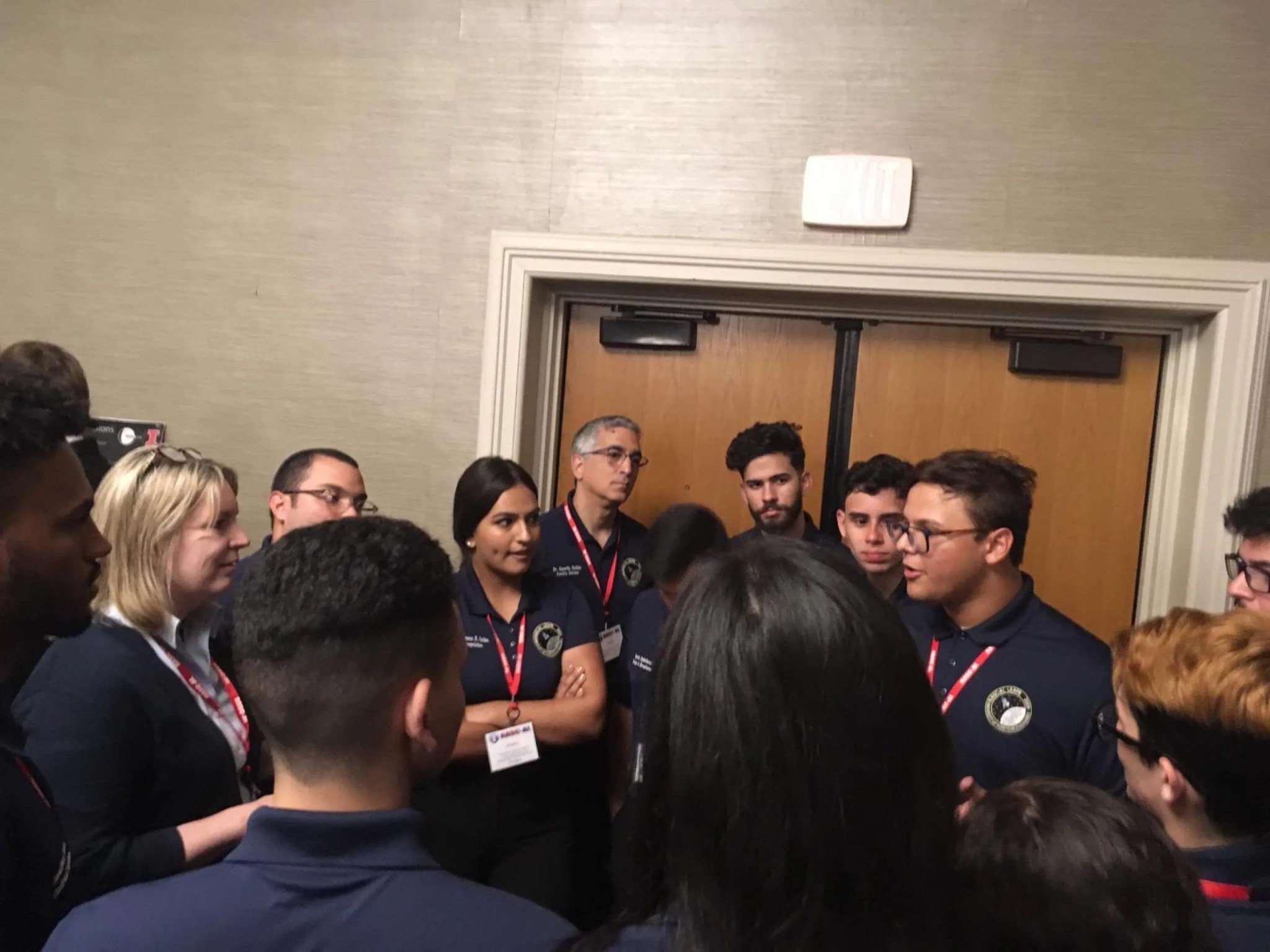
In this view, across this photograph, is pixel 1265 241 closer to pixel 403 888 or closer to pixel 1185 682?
pixel 1185 682

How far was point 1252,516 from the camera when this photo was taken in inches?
81.0

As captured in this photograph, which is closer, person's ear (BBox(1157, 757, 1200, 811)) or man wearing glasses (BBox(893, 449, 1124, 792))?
person's ear (BBox(1157, 757, 1200, 811))

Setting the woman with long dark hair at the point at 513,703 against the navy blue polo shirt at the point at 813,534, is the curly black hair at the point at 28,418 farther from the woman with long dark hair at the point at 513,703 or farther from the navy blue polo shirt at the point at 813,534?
the navy blue polo shirt at the point at 813,534

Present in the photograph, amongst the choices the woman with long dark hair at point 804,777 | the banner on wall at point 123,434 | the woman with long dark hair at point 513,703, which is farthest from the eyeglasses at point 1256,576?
the banner on wall at point 123,434

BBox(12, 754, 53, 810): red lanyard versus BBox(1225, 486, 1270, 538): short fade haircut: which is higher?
BBox(1225, 486, 1270, 538): short fade haircut

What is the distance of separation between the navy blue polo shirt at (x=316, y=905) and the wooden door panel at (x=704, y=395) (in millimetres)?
2490

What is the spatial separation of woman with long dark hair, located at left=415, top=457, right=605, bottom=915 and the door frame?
2.57 ft

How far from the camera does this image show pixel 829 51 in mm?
2832

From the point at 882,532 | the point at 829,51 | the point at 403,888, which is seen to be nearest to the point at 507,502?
the point at 882,532

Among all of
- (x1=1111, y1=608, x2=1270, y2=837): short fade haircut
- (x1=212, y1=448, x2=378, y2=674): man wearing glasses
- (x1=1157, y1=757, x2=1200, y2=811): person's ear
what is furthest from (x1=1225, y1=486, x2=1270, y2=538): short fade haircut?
(x1=212, y1=448, x2=378, y2=674): man wearing glasses

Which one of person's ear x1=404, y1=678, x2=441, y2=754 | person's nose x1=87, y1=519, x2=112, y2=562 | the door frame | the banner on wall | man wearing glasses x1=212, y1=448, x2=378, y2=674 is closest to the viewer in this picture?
person's ear x1=404, y1=678, x2=441, y2=754

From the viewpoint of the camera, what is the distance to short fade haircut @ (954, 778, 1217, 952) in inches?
32.2

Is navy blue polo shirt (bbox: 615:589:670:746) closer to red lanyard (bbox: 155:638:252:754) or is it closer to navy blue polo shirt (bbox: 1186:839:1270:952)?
red lanyard (bbox: 155:638:252:754)

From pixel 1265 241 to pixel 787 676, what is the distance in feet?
9.05
